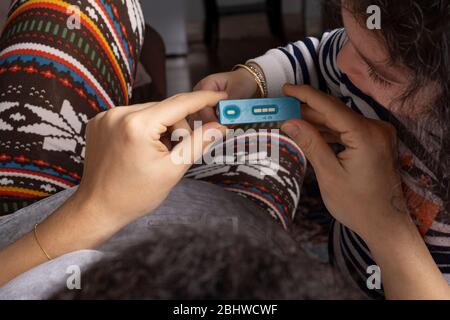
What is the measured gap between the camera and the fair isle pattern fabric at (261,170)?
59 cm

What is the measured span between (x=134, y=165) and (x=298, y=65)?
14.8 inches

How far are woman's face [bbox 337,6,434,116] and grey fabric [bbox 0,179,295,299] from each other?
174mm

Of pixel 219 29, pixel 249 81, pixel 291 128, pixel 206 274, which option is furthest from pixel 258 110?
pixel 219 29

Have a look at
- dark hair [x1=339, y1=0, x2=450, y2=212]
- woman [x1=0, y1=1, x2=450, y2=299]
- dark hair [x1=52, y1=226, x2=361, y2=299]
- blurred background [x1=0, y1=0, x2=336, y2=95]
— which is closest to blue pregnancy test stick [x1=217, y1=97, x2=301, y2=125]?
woman [x1=0, y1=1, x2=450, y2=299]

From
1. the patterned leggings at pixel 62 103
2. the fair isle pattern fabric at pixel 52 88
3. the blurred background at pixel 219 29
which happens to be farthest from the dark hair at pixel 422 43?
the blurred background at pixel 219 29

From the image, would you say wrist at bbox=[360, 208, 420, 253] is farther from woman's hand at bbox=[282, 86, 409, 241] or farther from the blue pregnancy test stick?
the blue pregnancy test stick

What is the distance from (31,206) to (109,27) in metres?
0.26

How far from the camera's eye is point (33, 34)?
63cm

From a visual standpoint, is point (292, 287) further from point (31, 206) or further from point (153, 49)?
point (153, 49)

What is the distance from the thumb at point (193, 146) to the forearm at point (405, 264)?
197 millimetres

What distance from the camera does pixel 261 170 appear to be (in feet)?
2.06

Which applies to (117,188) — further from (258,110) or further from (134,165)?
(258,110)

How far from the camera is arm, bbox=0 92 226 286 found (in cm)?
45

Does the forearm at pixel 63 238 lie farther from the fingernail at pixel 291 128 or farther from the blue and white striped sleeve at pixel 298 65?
the blue and white striped sleeve at pixel 298 65
